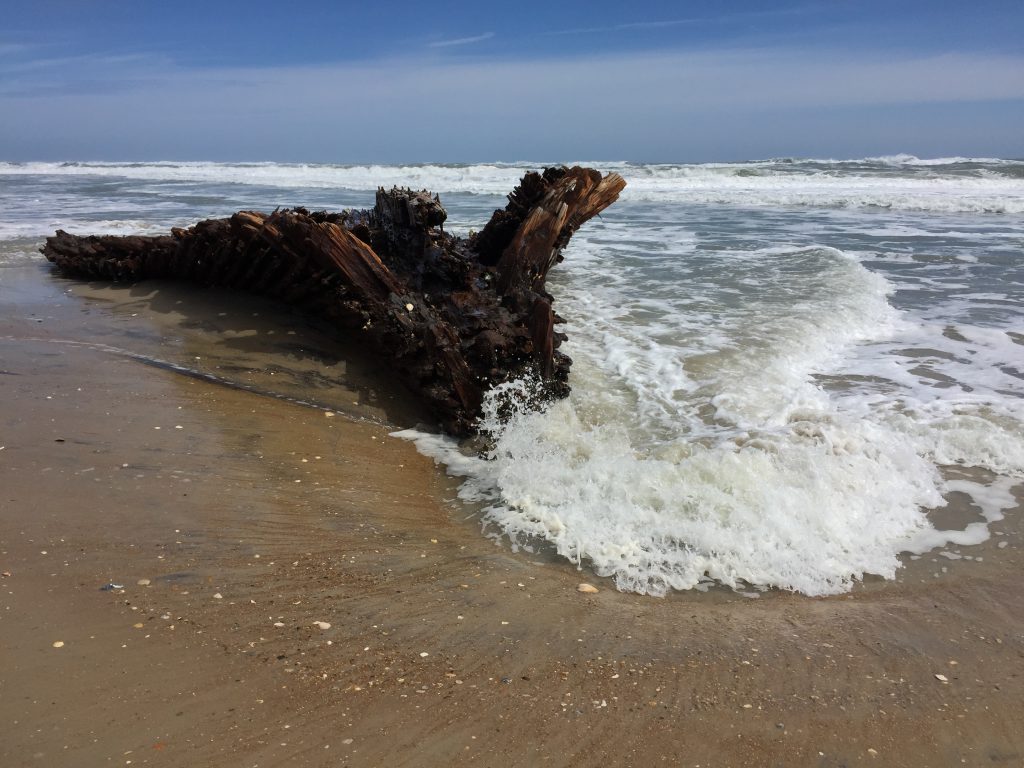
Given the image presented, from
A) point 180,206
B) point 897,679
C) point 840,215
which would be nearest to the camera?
point 897,679

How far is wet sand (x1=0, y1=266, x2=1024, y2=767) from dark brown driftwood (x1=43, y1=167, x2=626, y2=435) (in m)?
0.99

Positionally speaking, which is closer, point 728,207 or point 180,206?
point 180,206

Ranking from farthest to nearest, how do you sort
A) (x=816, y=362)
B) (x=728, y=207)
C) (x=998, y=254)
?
(x=728, y=207)
(x=998, y=254)
(x=816, y=362)

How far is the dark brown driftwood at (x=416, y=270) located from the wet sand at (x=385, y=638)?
99 centimetres

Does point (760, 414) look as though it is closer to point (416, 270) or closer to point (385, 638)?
point (416, 270)

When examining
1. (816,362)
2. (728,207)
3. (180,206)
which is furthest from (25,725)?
(728,207)

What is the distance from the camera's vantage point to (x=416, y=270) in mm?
5562

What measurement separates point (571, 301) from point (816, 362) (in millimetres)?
2797

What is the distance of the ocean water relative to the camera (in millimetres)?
3258

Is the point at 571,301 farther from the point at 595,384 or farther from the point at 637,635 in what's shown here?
the point at 637,635

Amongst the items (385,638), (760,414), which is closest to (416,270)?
(760,414)

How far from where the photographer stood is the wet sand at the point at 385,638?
1979 millimetres

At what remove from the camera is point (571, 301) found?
793 cm

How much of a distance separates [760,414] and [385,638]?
10.4 feet
